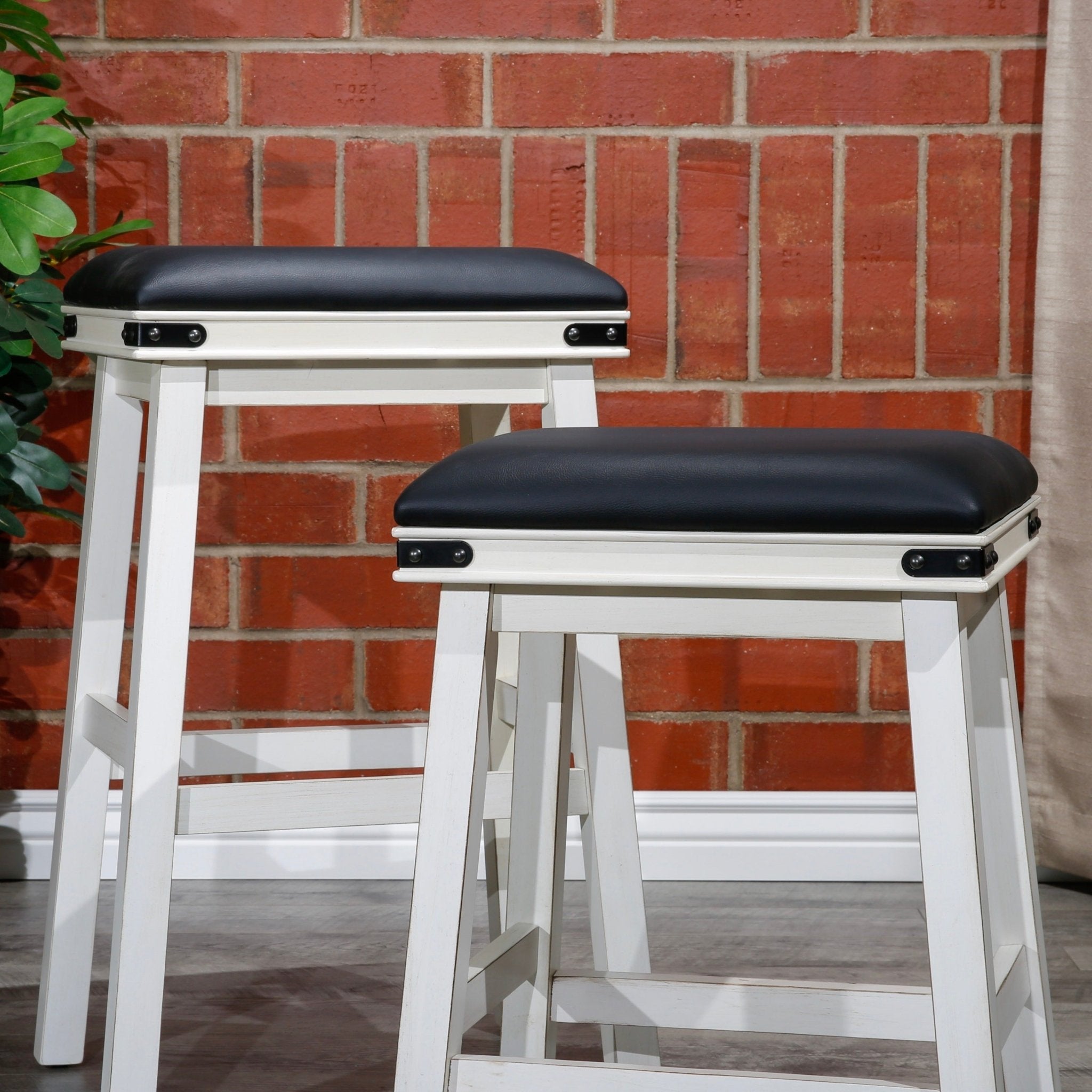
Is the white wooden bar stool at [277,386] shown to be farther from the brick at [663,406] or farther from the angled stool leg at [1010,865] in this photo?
the brick at [663,406]

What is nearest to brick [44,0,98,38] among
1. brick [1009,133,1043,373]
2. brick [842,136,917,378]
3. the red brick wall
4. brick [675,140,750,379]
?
the red brick wall

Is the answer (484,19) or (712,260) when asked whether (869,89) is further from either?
(484,19)

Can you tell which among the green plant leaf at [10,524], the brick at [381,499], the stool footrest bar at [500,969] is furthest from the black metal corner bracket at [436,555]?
the brick at [381,499]

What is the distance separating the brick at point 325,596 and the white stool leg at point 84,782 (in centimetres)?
50

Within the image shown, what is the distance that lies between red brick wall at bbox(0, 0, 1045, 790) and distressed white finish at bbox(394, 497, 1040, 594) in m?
1.11

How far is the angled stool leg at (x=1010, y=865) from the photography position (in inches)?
41.6

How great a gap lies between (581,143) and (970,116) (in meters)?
0.50

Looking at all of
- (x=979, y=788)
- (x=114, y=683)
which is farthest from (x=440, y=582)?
(x=114, y=683)

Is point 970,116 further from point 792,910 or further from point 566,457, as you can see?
point 566,457

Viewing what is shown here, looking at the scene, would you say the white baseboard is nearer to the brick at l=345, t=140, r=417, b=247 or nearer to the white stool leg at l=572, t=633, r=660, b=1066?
the white stool leg at l=572, t=633, r=660, b=1066

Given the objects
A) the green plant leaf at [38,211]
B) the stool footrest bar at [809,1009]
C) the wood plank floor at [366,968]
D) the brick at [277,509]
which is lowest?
the wood plank floor at [366,968]

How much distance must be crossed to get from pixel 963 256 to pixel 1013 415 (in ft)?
0.71

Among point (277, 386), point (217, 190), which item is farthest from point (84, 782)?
point (217, 190)

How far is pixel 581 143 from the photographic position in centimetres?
193
